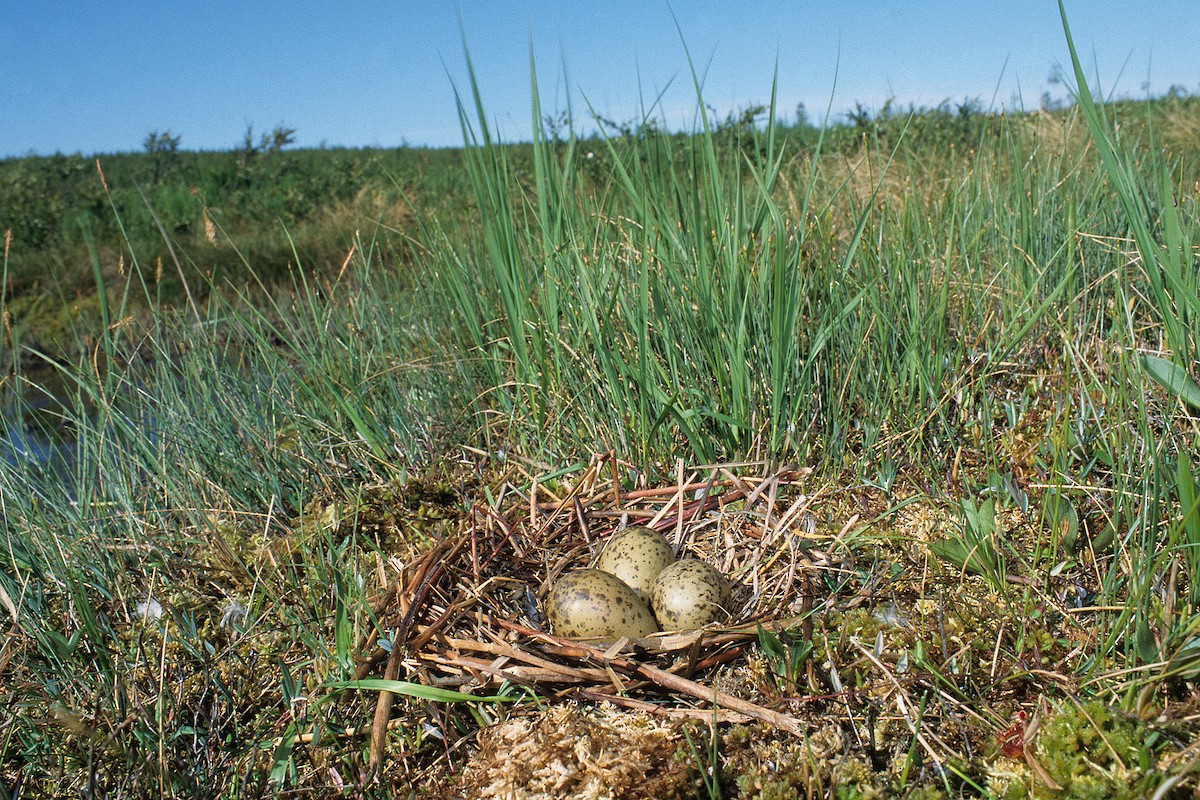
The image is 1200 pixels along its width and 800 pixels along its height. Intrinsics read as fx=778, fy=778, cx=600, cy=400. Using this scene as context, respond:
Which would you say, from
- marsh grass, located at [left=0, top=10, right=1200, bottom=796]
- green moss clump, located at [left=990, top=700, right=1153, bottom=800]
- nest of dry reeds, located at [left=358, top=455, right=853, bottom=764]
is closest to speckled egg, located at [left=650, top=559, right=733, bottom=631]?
nest of dry reeds, located at [left=358, top=455, right=853, bottom=764]

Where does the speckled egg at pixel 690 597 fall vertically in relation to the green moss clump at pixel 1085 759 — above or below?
above

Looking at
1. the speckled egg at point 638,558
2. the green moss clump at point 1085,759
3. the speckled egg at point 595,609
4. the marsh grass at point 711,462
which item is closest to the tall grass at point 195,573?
the marsh grass at point 711,462

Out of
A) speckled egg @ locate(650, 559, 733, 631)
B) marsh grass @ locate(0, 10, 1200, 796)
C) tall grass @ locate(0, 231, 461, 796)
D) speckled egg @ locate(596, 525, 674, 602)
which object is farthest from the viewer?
speckled egg @ locate(596, 525, 674, 602)

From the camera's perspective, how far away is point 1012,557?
1.82m

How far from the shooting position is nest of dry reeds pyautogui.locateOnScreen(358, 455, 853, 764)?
1.64 metres

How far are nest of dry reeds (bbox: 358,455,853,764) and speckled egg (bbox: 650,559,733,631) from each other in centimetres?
6

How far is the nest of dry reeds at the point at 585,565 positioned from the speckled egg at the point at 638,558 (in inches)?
5.6

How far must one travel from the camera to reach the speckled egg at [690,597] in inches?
68.9

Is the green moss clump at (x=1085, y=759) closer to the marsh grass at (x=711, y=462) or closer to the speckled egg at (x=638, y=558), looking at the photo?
the marsh grass at (x=711, y=462)

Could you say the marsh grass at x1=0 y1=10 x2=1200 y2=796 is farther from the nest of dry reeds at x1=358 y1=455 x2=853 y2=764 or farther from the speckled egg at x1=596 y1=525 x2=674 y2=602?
the speckled egg at x1=596 y1=525 x2=674 y2=602

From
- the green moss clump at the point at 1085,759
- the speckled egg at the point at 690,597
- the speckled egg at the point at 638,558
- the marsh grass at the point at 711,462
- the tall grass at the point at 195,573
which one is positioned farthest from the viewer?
the speckled egg at the point at 638,558

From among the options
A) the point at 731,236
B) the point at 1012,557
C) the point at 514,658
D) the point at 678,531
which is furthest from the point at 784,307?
the point at 514,658

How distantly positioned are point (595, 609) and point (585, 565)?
0.43 metres

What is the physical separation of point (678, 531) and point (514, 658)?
25.0 inches
